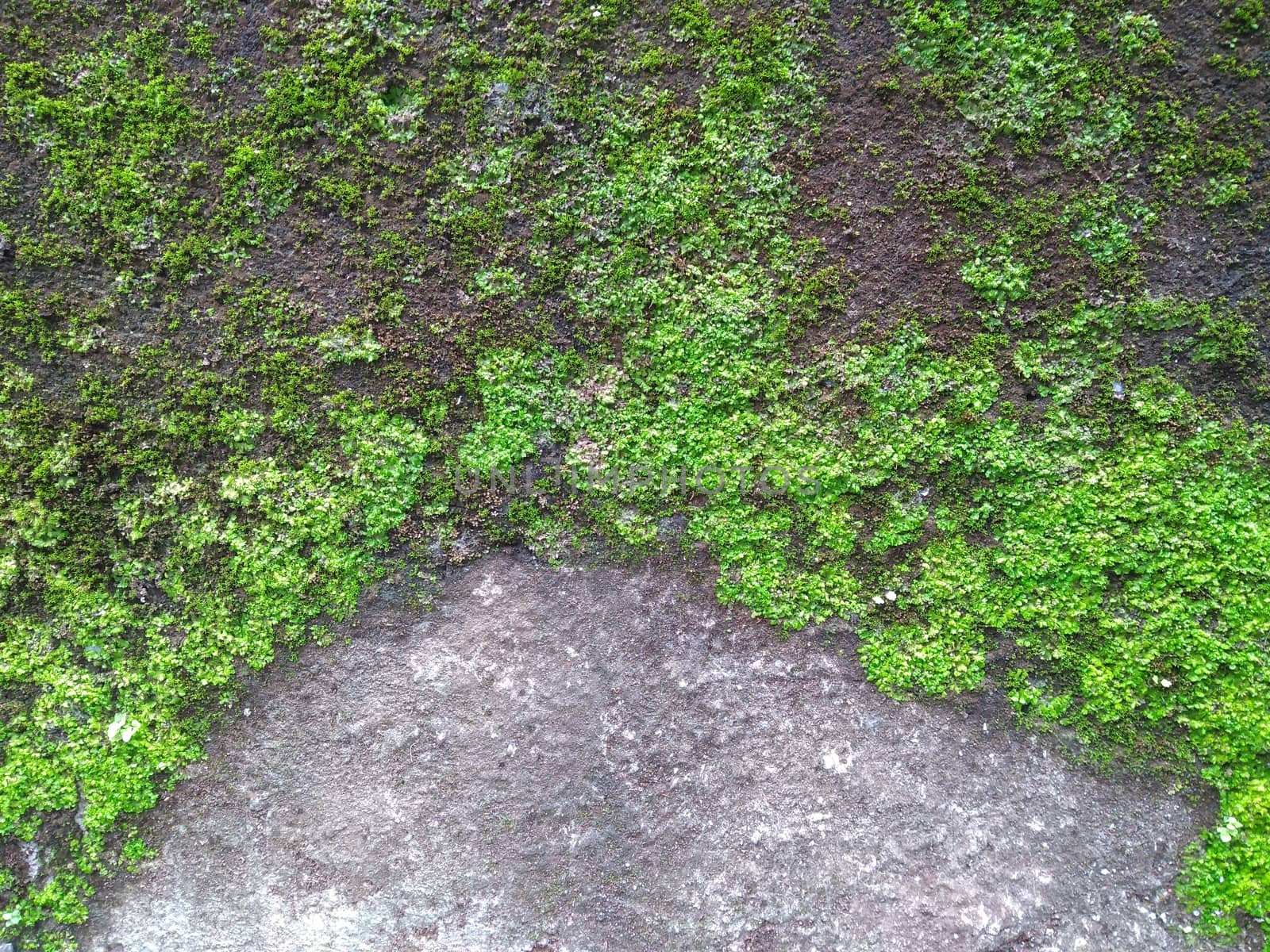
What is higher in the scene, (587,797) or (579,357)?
(579,357)

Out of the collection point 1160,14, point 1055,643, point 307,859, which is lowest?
point 307,859

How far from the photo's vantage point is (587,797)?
3.32 m

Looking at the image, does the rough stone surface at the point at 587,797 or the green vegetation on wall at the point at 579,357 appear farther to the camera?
the rough stone surface at the point at 587,797

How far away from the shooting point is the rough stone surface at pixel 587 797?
3221mm

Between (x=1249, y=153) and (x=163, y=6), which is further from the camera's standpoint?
(x=163, y=6)

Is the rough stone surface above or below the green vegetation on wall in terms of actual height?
below

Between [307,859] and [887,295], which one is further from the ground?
[887,295]

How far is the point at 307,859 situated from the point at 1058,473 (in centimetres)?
437

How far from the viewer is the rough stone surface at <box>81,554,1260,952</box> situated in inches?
127

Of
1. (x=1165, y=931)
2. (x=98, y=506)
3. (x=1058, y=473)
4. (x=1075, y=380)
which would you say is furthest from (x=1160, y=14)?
(x=98, y=506)

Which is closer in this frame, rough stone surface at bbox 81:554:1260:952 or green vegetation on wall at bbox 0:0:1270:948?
green vegetation on wall at bbox 0:0:1270:948

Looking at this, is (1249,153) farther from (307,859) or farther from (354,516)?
(307,859)

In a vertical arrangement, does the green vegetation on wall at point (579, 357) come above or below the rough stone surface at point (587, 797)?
above

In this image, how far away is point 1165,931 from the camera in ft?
10.1
